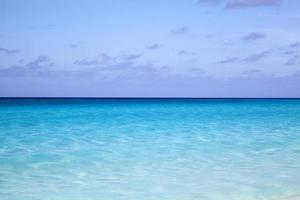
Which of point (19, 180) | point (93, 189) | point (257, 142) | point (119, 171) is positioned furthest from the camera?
point (257, 142)

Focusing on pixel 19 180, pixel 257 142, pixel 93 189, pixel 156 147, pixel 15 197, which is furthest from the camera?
pixel 257 142

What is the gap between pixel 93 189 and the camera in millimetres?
6309

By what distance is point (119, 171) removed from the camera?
761 centimetres

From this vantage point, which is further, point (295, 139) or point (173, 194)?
point (295, 139)

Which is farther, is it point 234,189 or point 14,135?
point 14,135

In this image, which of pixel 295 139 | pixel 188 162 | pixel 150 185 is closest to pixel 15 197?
pixel 150 185

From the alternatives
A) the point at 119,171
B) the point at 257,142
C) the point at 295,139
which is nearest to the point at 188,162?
the point at 119,171

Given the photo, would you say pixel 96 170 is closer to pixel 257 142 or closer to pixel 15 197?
pixel 15 197

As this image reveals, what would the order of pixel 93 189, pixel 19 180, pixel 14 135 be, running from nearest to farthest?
1. pixel 93 189
2. pixel 19 180
3. pixel 14 135

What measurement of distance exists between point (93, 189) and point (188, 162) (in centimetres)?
273

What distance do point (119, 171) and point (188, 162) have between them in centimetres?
159

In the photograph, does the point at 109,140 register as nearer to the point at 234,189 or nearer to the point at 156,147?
the point at 156,147

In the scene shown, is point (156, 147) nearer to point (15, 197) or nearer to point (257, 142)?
point (257, 142)

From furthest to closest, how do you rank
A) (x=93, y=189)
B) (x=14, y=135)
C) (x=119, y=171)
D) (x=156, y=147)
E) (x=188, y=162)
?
(x=14, y=135) < (x=156, y=147) < (x=188, y=162) < (x=119, y=171) < (x=93, y=189)
